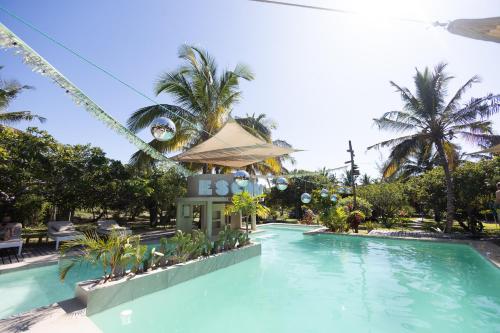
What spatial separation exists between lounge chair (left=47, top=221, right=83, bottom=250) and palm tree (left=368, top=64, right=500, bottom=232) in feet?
56.1

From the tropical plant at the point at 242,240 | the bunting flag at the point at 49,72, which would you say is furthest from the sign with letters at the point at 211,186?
the bunting flag at the point at 49,72

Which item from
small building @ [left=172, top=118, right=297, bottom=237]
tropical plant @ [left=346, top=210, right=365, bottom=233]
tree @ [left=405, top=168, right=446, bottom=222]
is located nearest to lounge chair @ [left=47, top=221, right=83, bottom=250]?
small building @ [left=172, top=118, right=297, bottom=237]

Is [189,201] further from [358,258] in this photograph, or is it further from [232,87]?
[358,258]

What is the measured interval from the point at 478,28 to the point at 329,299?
5.59 m

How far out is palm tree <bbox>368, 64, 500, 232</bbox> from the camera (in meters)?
13.8

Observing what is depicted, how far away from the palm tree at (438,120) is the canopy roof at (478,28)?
13.8 meters

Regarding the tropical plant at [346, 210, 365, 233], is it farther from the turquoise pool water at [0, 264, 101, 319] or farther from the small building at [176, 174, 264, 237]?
the turquoise pool water at [0, 264, 101, 319]

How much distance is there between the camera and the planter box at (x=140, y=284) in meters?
4.67

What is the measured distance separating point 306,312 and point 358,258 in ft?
18.6

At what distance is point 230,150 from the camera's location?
34.6 feet

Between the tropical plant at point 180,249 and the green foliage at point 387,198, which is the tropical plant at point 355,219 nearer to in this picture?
the green foliage at point 387,198

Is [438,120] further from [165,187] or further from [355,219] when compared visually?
[165,187]

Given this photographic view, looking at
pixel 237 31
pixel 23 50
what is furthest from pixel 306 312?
pixel 237 31

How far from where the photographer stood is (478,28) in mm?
2639
